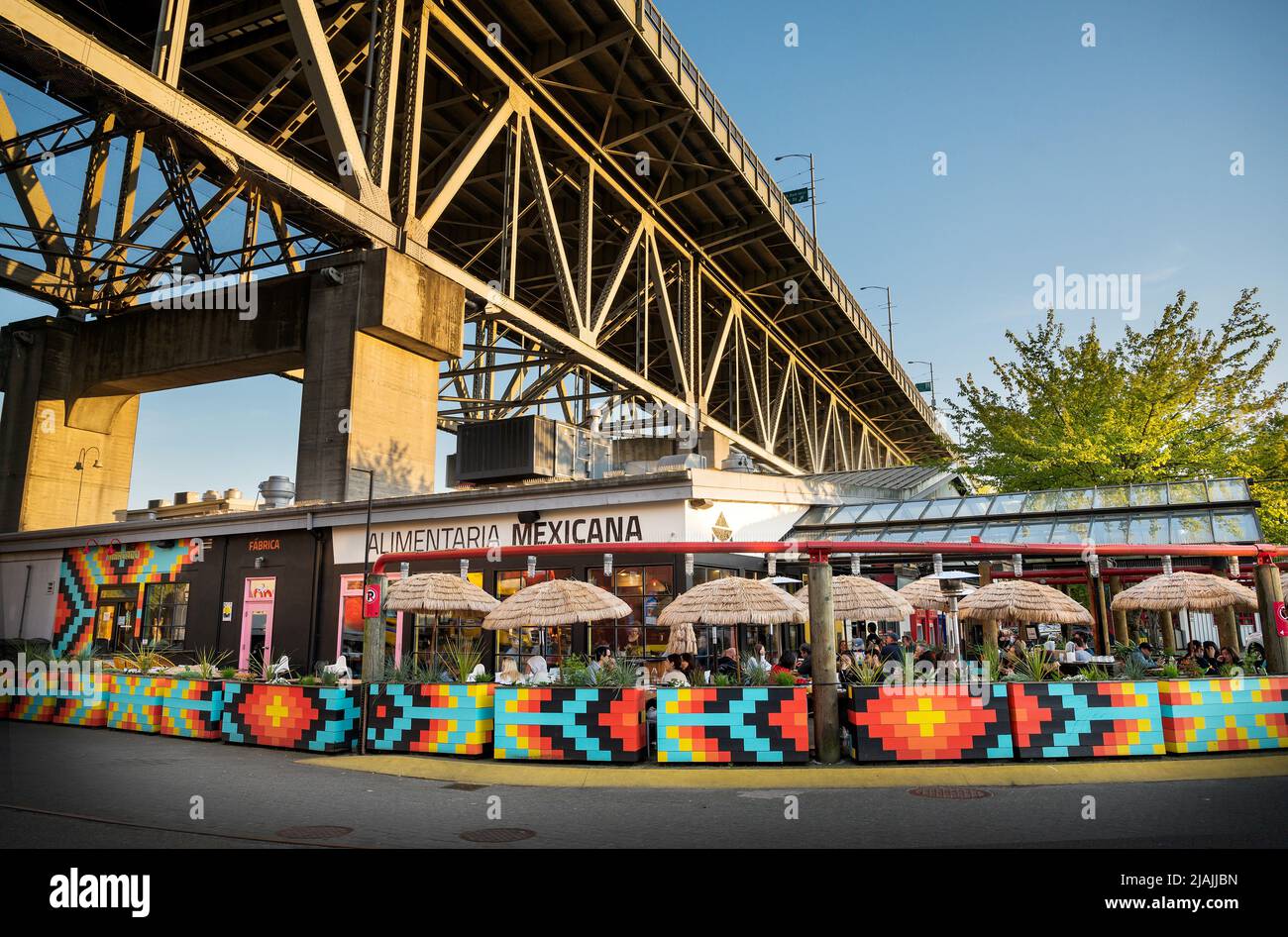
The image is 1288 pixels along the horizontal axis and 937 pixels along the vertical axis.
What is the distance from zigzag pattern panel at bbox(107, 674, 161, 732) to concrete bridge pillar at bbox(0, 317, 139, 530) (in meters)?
13.8

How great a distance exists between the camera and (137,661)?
17562 mm

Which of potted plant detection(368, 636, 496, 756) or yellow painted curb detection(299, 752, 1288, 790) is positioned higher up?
potted plant detection(368, 636, 496, 756)

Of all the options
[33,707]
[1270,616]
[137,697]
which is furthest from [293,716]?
[1270,616]

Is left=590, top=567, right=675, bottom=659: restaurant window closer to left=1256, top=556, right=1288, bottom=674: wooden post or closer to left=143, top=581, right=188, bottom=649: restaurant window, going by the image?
left=1256, top=556, right=1288, bottom=674: wooden post

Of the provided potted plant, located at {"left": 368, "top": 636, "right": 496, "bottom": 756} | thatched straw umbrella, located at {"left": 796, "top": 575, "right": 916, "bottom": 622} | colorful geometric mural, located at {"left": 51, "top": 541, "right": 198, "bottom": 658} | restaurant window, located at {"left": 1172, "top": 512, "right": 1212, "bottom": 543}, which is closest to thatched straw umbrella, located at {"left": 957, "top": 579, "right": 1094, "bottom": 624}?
thatched straw umbrella, located at {"left": 796, "top": 575, "right": 916, "bottom": 622}

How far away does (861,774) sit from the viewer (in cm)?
1062

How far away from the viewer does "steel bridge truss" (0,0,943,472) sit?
63.9ft

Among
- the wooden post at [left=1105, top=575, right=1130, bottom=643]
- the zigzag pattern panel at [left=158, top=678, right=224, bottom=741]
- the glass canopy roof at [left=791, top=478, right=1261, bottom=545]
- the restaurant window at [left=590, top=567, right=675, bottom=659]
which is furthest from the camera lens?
the wooden post at [left=1105, top=575, right=1130, bottom=643]

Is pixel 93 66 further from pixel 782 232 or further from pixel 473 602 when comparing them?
pixel 782 232

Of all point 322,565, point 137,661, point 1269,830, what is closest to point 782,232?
point 322,565

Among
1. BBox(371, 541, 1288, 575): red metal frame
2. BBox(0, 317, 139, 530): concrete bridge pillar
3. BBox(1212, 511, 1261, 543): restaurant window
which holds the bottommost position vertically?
BBox(371, 541, 1288, 575): red metal frame

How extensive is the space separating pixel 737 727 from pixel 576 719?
2.29 m

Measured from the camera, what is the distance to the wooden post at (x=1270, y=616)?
12.3m

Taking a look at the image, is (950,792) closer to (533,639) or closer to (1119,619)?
(533,639)
